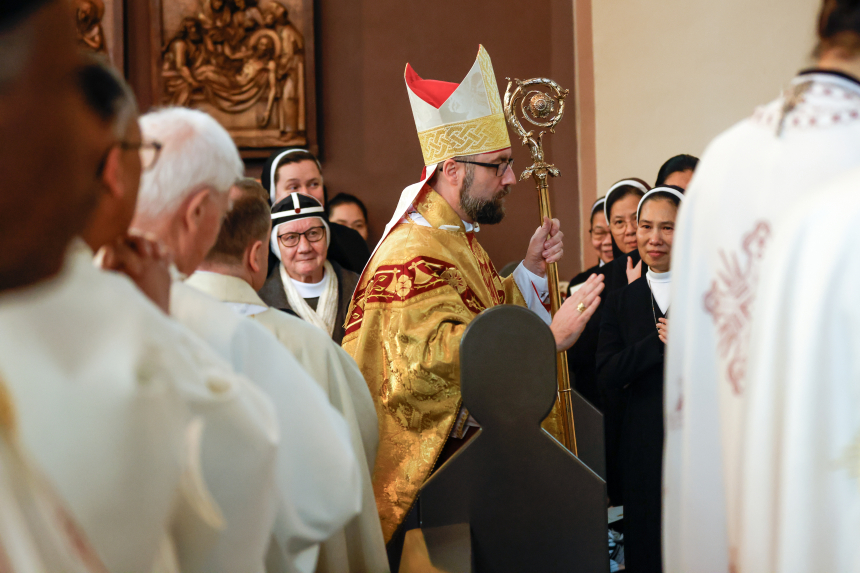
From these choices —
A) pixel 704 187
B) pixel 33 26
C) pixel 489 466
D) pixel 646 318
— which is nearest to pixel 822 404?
pixel 704 187

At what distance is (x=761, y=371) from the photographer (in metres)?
1.21

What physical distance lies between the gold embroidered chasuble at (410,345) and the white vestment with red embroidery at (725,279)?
1.57 metres

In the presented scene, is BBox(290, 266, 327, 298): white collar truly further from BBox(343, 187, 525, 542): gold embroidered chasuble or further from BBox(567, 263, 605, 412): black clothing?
BBox(567, 263, 605, 412): black clothing

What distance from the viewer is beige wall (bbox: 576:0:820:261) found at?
525cm

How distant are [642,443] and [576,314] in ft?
2.27

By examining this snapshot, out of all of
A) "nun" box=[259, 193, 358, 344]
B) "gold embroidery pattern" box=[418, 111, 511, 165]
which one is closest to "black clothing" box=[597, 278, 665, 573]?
"gold embroidery pattern" box=[418, 111, 511, 165]

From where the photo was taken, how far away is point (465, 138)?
379cm

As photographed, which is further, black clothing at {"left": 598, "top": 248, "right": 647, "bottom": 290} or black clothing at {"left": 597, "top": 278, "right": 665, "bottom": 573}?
black clothing at {"left": 598, "top": 248, "right": 647, "bottom": 290}

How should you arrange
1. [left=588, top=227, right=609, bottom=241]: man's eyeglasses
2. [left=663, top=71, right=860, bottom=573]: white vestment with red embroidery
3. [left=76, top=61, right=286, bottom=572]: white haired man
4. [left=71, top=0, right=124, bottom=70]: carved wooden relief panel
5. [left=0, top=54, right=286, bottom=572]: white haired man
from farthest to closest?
[left=71, top=0, right=124, bottom=70]: carved wooden relief panel → [left=588, top=227, right=609, bottom=241]: man's eyeglasses → [left=663, top=71, right=860, bottom=573]: white vestment with red embroidery → [left=76, top=61, right=286, bottom=572]: white haired man → [left=0, top=54, right=286, bottom=572]: white haired man

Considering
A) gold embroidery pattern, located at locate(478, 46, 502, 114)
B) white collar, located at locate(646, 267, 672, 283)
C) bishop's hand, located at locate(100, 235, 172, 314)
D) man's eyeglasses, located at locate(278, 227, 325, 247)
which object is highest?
gold embroidery pattern, located at locate(478, 46, 502, 114)

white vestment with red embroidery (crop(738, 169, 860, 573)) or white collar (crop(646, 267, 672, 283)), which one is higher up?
white vestment with red embroidery (crop(738, 169, 860, 573))

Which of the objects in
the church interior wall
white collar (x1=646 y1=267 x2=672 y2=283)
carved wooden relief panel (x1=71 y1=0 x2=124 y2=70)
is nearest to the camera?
white collar (x1=646 y1=267 x2=672 y2=283)

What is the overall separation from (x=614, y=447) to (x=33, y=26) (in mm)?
4004

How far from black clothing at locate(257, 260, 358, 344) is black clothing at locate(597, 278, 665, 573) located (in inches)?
54.4
